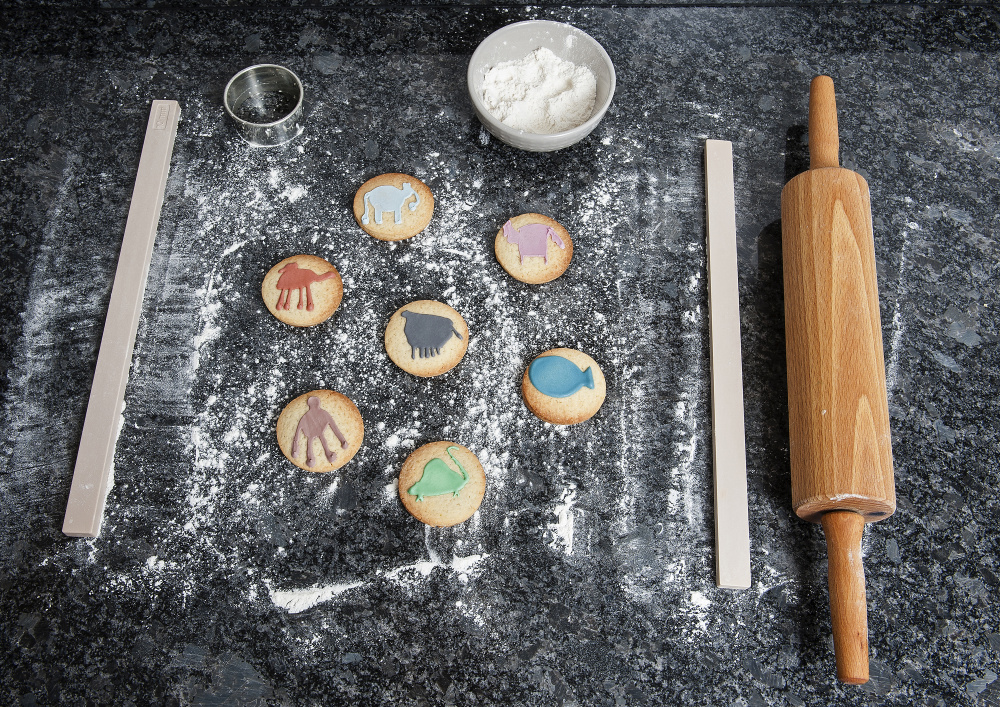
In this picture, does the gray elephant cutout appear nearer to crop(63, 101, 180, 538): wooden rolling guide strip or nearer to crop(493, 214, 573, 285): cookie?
crop(493, 214, 573, 285): cookie

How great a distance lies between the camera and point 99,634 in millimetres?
Result: 867

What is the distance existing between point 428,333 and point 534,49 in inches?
18.4

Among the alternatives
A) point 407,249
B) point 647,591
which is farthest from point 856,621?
point 407,249

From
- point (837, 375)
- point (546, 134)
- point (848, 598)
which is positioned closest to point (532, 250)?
point (546, 134)

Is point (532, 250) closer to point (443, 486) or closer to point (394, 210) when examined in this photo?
point (394, 210)

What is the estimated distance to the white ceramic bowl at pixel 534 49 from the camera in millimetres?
946

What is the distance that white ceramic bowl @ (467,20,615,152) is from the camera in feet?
3.10

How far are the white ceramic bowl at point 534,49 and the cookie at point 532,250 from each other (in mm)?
118

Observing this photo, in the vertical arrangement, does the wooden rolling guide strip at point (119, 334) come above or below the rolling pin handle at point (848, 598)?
above

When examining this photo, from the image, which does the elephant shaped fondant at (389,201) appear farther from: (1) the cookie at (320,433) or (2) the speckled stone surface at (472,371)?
(1) the cookie at (320,433)

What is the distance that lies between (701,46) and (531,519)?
80 centimetres

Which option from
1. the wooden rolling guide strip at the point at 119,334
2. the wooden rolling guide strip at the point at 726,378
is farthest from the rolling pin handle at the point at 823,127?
the wooden rolling guide strip at the point at 119,334

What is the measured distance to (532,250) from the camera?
3.12ft

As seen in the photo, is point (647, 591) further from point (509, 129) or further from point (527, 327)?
point (509, 129)
